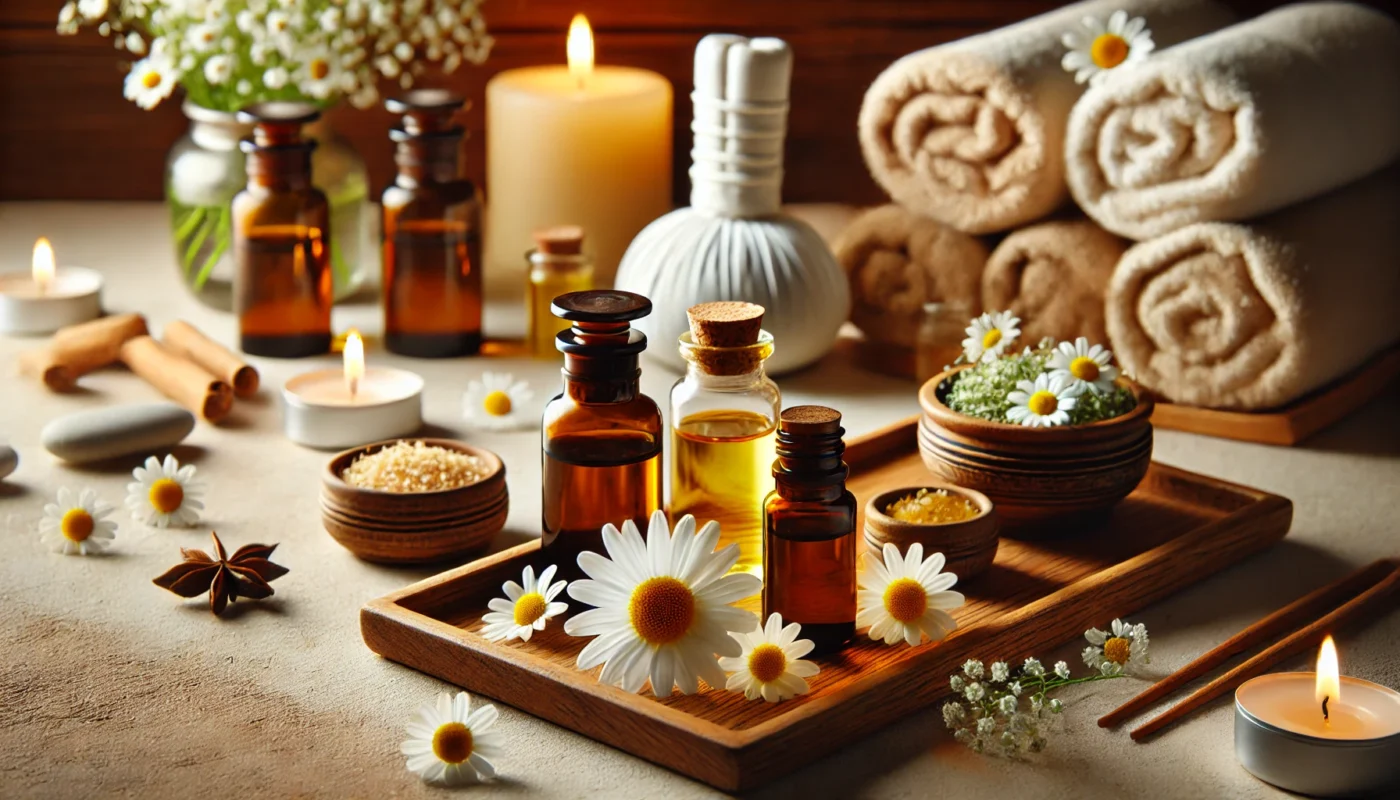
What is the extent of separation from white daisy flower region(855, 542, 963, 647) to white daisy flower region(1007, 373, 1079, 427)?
0.63 ft

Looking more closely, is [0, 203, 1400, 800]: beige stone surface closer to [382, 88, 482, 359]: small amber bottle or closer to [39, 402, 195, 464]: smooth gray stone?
[39, 402, 195, 464]: smooth gray stone

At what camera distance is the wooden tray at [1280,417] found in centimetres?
151

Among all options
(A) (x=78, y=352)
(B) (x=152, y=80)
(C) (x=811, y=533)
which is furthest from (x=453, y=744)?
(B) (x=152, y=80)

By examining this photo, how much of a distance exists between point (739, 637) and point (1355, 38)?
967mm

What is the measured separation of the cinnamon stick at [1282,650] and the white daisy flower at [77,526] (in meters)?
0.77

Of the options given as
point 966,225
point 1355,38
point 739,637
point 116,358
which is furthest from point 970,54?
point 116,358

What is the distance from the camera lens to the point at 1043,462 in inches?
46.1

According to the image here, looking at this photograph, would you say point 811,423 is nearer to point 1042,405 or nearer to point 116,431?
point 1042,405

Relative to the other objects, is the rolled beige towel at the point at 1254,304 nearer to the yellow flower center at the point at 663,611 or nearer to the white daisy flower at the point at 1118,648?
the white daisy flower at the point at 1118,648

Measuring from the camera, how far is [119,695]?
3.43 ft

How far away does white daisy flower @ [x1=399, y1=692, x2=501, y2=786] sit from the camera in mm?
933

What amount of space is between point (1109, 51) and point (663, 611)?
2.81 ft

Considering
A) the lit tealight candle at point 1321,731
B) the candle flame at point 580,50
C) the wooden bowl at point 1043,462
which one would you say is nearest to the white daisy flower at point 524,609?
the wooden bowl at point 1043,462

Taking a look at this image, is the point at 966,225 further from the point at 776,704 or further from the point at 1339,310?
the point at 776,704
